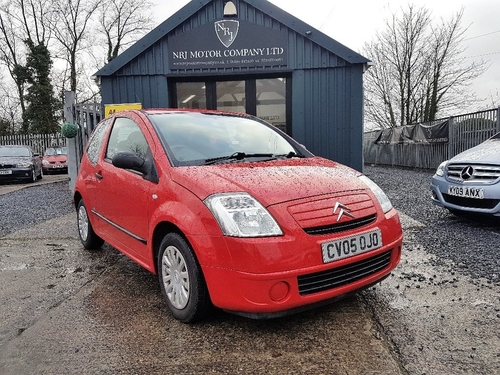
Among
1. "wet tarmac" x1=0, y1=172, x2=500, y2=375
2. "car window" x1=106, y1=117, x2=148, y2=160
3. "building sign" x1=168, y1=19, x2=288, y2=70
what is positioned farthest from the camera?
"building sign" x1=168, y1=19, x2=288, y2=70

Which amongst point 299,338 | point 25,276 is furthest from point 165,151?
point 25,276

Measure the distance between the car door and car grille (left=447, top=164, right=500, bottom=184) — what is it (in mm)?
4120

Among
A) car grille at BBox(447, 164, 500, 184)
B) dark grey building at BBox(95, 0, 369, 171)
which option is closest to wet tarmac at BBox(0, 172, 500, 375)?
car grille at BBox(447, 164, 500, 184)

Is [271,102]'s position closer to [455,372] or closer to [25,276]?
[25,276]

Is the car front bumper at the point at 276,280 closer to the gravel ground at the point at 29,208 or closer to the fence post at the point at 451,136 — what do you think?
the gravel ground at the point at 29,208

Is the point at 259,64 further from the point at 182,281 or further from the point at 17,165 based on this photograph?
the point at 17,165

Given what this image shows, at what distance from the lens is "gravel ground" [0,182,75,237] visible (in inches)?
249

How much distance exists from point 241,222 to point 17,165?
13.9 metres

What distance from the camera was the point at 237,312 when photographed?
2328 mm

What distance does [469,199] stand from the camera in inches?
198

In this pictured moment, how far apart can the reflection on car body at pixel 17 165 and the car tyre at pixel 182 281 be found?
1315 cm

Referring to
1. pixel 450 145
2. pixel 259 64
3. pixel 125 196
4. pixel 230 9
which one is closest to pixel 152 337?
pixel 125 196

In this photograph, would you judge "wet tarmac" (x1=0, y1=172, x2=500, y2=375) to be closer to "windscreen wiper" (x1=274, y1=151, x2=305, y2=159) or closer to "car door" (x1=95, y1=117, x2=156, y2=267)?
"car door" (x1=95, y1=117, x2=156, y2=267)

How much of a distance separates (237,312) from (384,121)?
1041 inches
